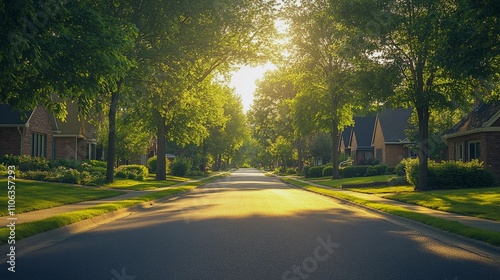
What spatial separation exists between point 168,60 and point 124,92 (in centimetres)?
435

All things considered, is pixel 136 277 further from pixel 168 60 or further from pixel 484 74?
pixel 168 60

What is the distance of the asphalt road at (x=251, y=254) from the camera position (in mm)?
8258

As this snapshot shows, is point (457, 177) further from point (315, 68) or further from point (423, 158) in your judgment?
point (315, 68)

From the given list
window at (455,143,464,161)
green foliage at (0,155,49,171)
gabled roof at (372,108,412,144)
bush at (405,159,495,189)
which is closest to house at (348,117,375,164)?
gabled roof at (372,108,412,144)

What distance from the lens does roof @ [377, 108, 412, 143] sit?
58.1 metres

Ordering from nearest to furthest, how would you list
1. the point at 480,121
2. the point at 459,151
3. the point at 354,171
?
1. the point at 480,121
2. the point at 459,151
3. the point at 354,171

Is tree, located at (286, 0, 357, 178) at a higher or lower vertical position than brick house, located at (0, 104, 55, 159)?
higher

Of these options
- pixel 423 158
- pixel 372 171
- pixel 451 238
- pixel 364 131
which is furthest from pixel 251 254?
pixel 364 131

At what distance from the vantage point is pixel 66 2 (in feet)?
52.5

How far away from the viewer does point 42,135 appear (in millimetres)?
42375

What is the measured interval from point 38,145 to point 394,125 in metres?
37.5

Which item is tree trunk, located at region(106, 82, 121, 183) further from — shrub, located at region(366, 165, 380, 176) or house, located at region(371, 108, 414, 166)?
house, located at region(371, 108, 414, 166)

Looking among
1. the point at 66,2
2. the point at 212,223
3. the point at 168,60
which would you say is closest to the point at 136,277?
the point at 212,223

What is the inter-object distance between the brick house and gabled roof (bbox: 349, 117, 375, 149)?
41.3m
